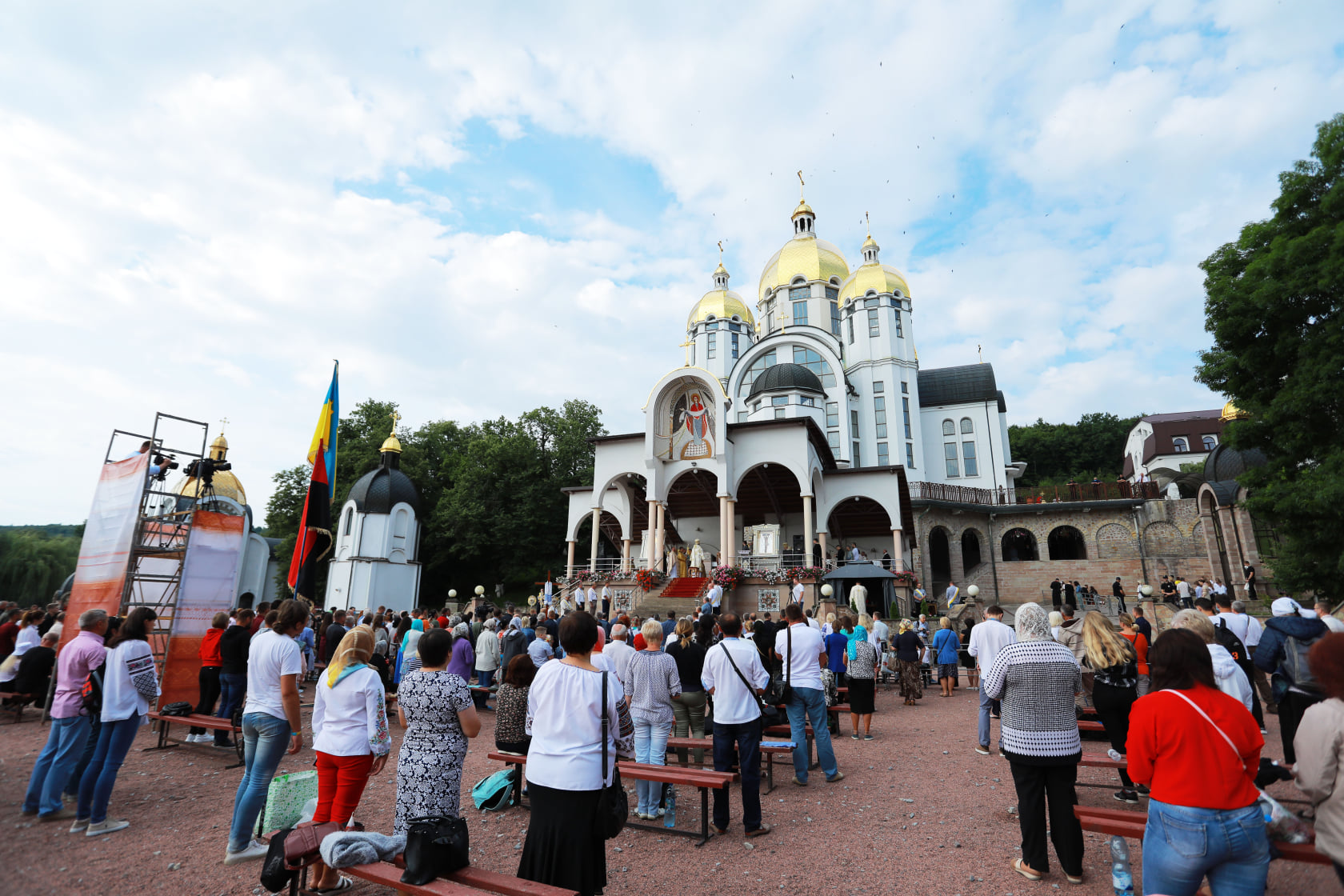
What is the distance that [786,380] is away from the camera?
33562 millimetres

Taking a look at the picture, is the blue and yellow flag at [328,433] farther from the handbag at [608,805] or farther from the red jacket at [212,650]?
the handbag at [608,805]

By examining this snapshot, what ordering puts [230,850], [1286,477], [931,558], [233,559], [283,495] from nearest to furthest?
[230,850] → [233,559] → [1286,477] → [931,558] → [283,495]

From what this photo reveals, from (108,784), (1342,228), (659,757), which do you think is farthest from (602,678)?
(1342,228)

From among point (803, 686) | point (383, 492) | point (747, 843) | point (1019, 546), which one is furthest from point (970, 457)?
point (747, 843)

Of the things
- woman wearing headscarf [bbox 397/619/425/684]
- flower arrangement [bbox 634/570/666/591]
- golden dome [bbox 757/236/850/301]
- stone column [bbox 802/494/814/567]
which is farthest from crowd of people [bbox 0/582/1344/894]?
golden dome [bbox 757/236/850/301]

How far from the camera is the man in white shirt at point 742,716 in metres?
5.22

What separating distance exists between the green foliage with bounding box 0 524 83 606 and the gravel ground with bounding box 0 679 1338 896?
138ft

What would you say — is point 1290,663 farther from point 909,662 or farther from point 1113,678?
point 909,662

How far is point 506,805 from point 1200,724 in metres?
5.38

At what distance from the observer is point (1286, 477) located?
48.2ft

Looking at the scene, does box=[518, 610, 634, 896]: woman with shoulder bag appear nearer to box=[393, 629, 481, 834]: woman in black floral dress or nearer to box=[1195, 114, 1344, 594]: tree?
box=[393, 629, 481, 834]: woman in black floral dress

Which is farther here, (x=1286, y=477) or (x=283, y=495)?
(x=283, y=495)

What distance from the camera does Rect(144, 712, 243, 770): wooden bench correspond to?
723 cm

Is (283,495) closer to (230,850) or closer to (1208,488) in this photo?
(230,850)
